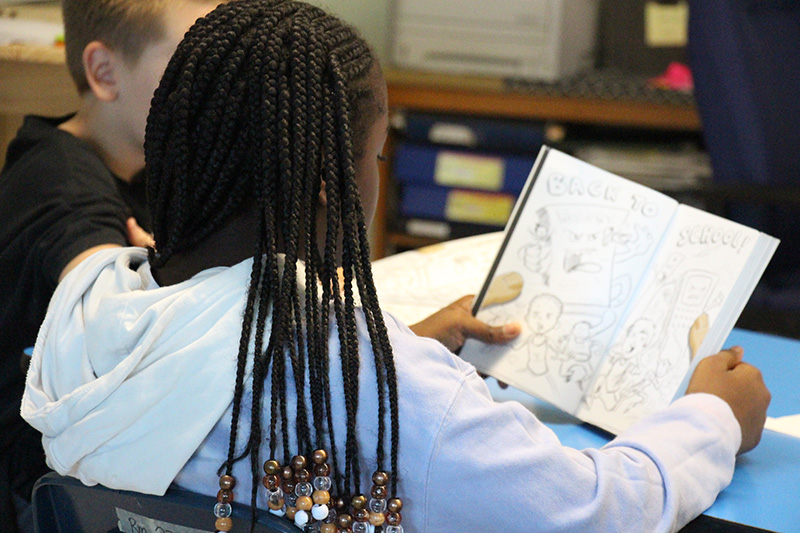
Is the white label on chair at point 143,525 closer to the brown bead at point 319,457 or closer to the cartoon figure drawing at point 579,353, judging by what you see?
the brown bead at point 319,457

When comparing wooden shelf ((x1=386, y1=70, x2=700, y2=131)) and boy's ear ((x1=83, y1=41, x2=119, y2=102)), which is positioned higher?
boy's ear ((x1=83, y1=41, x2=119, y2=102))

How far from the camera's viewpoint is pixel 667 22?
2.43 metres

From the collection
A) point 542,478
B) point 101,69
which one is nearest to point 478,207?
point 101,69

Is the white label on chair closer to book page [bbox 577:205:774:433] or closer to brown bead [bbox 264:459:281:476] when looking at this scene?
brown bead [bbox 264:459:281:476]

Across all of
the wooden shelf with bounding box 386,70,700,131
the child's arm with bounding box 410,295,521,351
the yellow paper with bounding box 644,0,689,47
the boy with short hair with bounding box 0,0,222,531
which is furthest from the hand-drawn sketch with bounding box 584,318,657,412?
Answer: the yellow paper with bounding box 644,0,689,47

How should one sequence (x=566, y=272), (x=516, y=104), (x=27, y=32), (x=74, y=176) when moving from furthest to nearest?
(x=516, y=104), (x=27, y=32), (x=74, y=176), (x=566, y=272)

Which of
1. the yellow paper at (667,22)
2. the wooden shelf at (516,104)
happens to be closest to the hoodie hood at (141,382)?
the wooden shelf at (516,104)

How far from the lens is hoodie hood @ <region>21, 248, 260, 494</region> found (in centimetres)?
57

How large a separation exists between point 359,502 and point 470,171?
6.26ft

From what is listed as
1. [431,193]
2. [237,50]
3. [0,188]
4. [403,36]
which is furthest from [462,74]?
[237,50]

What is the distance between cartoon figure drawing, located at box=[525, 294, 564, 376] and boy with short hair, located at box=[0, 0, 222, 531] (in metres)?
0.47

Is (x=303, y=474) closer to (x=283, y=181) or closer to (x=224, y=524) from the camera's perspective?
(x=224, y=524)

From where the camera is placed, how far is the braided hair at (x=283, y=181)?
57cm

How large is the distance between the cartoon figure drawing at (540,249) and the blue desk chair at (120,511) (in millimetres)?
433
